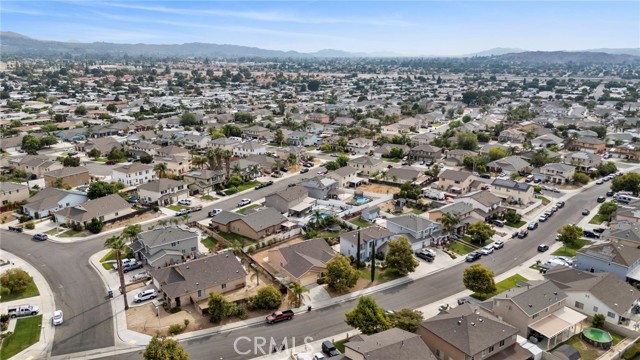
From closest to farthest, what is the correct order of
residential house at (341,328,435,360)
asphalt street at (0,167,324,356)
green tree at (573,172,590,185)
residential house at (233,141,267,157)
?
1. residential house at (341,328,435,360)
2. asphalt street at (0,167,324,356)
3. green tree at (573,172,590,185)
4. residential house at (233,141,267,157)

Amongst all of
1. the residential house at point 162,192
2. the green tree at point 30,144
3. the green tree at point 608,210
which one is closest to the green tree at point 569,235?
the green tree at point 608,210

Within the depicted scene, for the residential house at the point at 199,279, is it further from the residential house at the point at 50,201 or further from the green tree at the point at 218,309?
the residential house at the point at 50,201

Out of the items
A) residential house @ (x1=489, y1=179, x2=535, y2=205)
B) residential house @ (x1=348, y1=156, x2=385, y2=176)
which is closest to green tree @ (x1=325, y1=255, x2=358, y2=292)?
residential house @ (x1=489, y1=179, x2=535, y2=205)

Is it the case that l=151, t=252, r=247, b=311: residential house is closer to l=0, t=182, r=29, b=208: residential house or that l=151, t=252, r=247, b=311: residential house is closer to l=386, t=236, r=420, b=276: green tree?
l=386, t=236, r=420, b=276: green tree

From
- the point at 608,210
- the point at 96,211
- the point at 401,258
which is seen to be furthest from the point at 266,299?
the point at 608,210

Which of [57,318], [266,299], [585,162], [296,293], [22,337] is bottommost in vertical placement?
[22,337]

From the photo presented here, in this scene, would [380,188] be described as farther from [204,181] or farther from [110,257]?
[110,257]
